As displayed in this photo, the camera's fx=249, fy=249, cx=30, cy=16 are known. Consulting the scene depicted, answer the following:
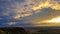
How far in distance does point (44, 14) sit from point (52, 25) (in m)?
0.12

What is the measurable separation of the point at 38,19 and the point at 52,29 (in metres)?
0.15

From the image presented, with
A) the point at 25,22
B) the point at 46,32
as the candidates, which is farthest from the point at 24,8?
the point at 46,32

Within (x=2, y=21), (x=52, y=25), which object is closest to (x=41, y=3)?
(x=52, y=25)

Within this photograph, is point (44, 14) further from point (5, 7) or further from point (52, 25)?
point (5, 7)

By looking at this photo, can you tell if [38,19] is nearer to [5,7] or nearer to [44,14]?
[44,14]

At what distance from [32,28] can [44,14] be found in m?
0.16

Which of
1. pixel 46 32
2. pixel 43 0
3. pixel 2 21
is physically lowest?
pixel 46 32

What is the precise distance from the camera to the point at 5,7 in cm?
214

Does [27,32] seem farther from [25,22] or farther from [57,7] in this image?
[57,7]

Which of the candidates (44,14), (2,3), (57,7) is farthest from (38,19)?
(2,3)

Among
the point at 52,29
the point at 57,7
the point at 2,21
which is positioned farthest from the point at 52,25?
the point at 2,21

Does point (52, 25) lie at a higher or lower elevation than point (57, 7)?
lower

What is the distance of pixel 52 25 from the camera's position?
6.84ft

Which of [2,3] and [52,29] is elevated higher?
[2,3]
